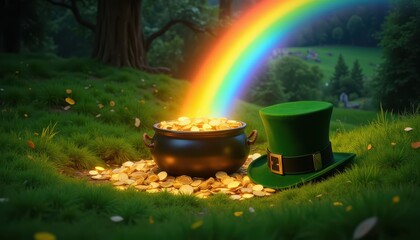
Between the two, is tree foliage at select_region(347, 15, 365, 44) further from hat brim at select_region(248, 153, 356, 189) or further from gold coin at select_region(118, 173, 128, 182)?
gold coin at select_region(118, 173, 128, 182)

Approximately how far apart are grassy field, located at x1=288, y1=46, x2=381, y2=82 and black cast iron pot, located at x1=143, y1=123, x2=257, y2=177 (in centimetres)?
3552

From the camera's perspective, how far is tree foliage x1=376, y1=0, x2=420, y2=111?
551 inches

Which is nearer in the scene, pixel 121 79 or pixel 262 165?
pixel 262 165

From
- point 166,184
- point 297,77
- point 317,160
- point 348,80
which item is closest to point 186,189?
point 166,184

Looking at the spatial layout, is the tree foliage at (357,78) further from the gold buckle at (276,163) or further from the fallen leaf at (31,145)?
the fallen leaf at (31,145)

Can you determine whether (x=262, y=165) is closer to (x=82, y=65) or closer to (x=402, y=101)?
(x=82, y=65)

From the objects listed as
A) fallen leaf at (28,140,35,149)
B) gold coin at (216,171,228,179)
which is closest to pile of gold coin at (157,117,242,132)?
gold coin at (216,171,228,179)

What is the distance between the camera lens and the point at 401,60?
48.8 feet

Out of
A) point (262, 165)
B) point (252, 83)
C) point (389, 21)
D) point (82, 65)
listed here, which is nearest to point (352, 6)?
point (252, 83)

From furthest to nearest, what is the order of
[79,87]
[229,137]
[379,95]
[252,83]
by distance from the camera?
[252,83], [379,95], [79,87], [229,137]

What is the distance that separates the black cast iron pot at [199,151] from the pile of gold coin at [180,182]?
94 mm

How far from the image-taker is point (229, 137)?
4402mm

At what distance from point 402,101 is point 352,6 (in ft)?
99.0

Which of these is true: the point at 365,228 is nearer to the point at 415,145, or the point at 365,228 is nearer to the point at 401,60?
the point at 415,145
